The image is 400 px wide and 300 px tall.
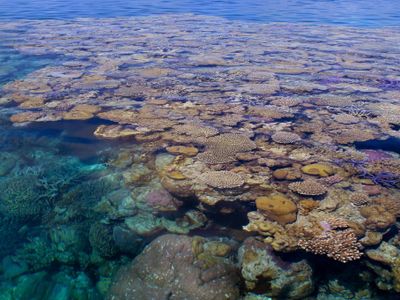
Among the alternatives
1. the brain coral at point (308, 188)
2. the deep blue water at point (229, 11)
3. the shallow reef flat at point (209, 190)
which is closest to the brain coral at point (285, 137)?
the shallow reef flat at point (209, 190)

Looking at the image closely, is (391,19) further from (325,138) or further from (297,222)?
(297,222)

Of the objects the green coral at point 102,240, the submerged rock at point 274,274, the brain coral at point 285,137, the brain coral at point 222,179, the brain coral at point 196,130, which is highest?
the brain coral at point 222,179

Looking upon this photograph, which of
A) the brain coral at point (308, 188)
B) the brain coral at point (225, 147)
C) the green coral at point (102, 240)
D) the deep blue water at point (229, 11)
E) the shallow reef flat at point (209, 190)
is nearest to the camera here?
the shallow reef flat at point (209, 190)

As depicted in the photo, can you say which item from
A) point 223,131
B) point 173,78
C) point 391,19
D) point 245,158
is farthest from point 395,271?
point 391,19

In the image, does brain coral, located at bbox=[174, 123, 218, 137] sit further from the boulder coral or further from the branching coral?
the branching coral

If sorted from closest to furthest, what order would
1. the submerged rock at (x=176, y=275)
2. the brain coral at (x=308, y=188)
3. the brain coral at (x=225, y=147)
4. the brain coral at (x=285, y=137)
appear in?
the submerged rock at (x=176, y=275) → the brain coral at (x=308, y=188) → the brain coral at (x=225, y=147) → the brain coral at (x=285, y=137)

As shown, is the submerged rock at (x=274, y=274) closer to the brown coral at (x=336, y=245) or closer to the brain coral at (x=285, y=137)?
the brown coral at (x=336, y=245)
